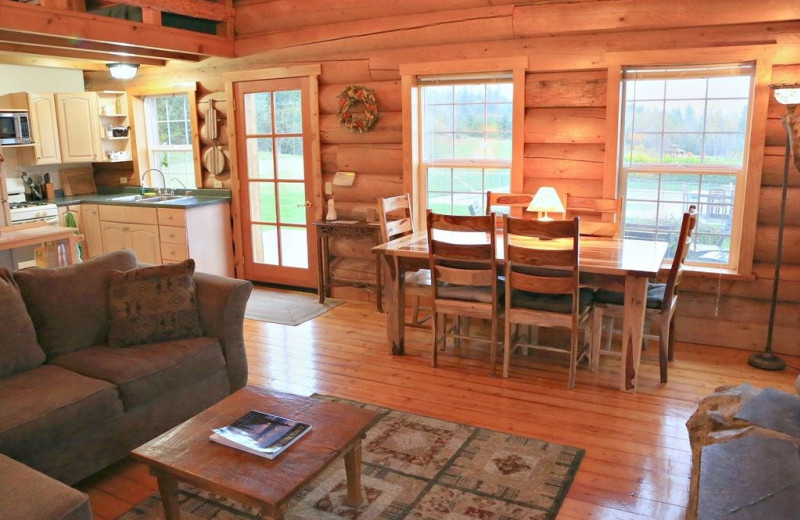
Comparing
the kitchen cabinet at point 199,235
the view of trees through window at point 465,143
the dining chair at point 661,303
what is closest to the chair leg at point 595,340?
the dining chair at point 661,303

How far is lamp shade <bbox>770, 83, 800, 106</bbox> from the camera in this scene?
12.1ft

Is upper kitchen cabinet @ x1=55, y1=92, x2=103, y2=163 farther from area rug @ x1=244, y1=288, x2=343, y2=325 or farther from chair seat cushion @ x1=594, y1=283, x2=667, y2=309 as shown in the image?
chair seat cushion @ x1=594, y1=283, x2=667, y2=309

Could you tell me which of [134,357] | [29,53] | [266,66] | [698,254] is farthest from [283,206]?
[698,254]

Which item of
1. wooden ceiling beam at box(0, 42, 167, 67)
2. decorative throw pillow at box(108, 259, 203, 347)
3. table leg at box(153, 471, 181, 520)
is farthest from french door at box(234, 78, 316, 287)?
table leg at box(153, 471, 181, 520)

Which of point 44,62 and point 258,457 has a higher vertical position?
point 44,62

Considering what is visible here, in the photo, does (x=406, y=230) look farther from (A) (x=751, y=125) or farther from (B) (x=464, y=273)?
(A) (x=751, y=125)

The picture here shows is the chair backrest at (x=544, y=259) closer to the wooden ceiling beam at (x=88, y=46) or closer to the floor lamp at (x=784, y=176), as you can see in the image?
the floor lamp at (x=784, y=176)

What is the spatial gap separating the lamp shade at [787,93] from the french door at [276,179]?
3.72 meters

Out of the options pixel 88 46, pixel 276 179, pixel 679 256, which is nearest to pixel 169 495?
pixel 679 256

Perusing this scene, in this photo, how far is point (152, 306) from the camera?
3354 mm

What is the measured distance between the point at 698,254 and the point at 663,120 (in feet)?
3.25

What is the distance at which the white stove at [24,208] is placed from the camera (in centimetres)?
607

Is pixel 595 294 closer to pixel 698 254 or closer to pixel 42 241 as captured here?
pixel 698 254

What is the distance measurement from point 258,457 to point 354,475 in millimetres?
537
